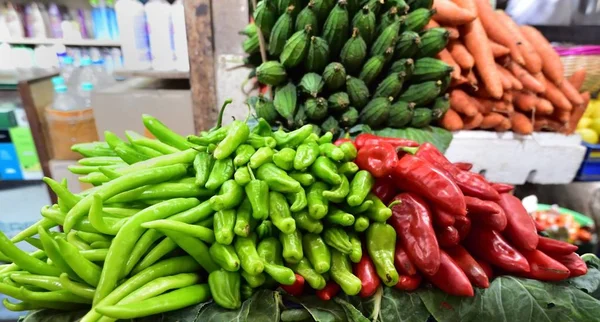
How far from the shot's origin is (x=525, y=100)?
6.05ft

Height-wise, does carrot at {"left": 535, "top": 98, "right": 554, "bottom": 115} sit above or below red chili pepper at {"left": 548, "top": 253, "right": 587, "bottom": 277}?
above

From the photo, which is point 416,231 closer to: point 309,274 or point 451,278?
point 451,278

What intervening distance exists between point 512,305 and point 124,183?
0.89 metres

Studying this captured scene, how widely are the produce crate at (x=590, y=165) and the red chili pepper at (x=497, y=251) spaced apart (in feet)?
4.76

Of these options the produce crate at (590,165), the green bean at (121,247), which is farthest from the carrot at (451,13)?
the green bean at (121,247)

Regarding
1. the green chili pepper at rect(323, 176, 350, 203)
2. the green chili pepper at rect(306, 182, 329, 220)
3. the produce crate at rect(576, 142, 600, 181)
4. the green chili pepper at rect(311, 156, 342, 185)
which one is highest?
the green chili pepper at rect(311, 156, 342, 185)

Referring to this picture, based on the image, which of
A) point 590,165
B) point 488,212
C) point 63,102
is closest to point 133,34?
point 63,102

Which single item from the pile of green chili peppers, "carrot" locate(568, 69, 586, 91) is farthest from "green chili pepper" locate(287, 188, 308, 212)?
"carrot" locate(568, 69, 586, 91)

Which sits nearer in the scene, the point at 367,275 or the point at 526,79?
the point at 367,275

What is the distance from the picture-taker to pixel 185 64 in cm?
245

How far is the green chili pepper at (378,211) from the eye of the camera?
2.73 feet

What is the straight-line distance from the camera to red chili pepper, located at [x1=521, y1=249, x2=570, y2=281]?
0.87m

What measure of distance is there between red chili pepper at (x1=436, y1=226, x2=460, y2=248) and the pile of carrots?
1047mm

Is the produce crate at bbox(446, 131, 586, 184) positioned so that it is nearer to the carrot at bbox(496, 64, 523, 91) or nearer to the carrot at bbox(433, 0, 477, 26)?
the carrot at bbox(496, 64, 523, 91)
